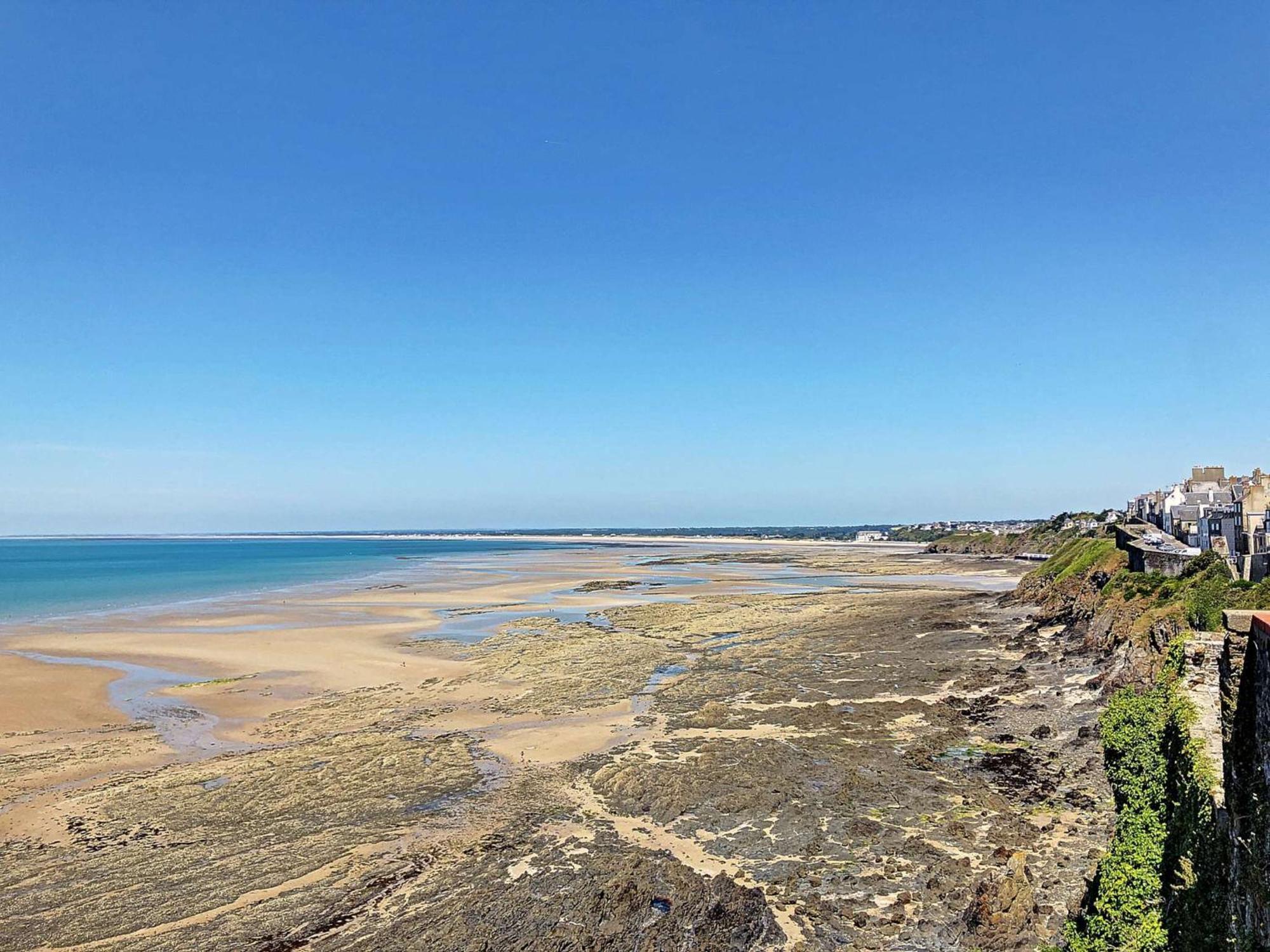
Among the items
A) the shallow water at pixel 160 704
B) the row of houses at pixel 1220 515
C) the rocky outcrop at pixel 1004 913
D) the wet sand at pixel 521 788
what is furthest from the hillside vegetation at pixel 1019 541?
the shallow water at pixel 160 704

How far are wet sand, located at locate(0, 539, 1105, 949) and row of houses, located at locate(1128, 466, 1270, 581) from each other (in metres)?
8.15

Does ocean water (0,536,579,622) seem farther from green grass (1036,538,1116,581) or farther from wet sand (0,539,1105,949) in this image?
green grass (1036,538,1116,581)

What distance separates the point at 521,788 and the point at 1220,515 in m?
32.9

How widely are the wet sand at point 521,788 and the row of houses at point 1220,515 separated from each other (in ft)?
26.7

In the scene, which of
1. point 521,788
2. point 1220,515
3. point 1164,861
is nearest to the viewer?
point 1164,861

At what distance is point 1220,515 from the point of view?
32.4 metres

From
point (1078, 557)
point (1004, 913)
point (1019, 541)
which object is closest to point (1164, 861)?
point (1004, 913)

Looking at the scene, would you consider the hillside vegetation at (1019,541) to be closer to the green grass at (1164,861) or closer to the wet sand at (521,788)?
the wet sand at (521,788)

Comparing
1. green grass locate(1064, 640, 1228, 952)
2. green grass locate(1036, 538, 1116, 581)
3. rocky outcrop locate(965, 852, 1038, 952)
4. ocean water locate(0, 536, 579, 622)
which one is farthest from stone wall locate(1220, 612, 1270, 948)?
ocean water locate(0, 536, 579, 622)

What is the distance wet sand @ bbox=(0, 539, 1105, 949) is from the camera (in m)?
10.8

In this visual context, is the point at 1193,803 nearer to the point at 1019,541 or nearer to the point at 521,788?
the point at 521,788

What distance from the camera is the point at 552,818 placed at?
1411 centimetres

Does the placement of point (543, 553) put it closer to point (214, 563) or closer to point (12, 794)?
point (214, 563)

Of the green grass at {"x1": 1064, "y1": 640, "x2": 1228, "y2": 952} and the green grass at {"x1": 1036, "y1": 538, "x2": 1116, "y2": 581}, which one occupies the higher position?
the green grass at {"x1": 1036, "y1": 538, "x2": 1116, "y2": 581}
